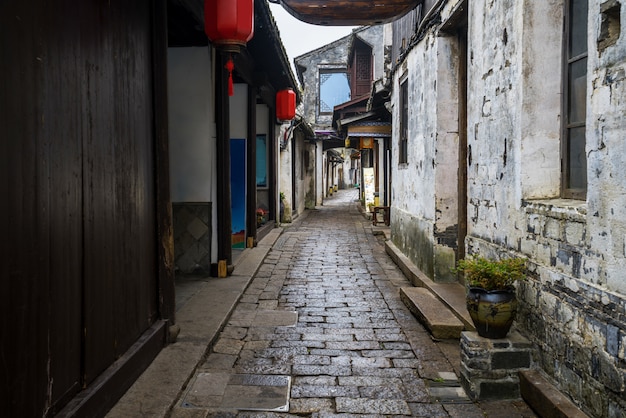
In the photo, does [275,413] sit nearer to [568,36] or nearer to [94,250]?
[94,250]

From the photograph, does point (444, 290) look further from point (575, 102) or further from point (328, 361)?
point (575, 102)

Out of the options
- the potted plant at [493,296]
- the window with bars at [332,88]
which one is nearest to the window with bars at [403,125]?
the potted plant at [493,296]

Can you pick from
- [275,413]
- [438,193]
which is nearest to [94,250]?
[275,413]

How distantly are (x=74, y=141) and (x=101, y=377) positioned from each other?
1550 millimetres

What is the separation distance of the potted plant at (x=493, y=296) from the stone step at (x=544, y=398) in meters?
0.37

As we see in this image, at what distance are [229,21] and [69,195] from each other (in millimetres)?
3214

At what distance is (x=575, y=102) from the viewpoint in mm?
4035

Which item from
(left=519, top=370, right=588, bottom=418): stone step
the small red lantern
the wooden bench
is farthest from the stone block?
the wooden bench

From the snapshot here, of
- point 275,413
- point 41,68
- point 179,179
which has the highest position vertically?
point 41,68

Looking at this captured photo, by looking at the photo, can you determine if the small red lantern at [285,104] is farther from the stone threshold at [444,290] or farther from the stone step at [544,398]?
the stone step at [544,398]

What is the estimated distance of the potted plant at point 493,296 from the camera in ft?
13.0

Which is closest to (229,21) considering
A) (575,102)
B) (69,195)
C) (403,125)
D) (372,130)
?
(69,195)

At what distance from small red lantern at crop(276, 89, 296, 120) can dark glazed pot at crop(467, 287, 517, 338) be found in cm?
951

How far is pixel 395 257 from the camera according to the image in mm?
9898
